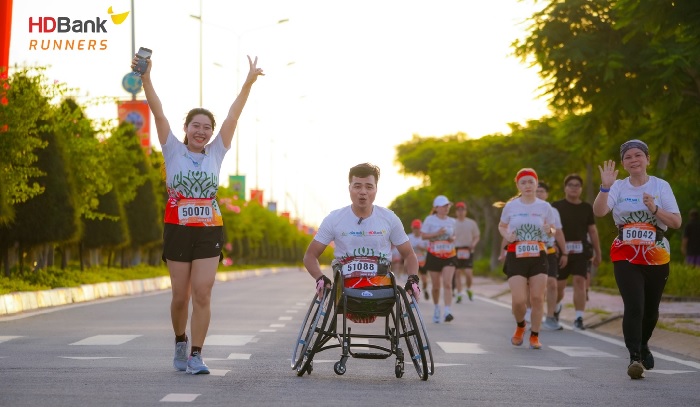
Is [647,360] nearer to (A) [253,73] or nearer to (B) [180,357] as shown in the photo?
(B) [180,357]

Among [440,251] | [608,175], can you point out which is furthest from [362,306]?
[440,251]

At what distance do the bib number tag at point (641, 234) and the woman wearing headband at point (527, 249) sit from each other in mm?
3580

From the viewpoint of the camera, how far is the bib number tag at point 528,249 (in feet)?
52.2

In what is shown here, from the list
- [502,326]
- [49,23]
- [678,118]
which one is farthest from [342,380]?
[49,23]

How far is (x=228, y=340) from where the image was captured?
15.6m

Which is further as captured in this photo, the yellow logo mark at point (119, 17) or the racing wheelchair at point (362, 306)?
the yellow logo mark at point (119, 17)

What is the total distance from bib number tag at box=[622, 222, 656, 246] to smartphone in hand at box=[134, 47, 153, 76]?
162 inches

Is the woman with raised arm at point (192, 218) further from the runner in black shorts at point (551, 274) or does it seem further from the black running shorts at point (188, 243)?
the runner in black shorts at point (551, 274)

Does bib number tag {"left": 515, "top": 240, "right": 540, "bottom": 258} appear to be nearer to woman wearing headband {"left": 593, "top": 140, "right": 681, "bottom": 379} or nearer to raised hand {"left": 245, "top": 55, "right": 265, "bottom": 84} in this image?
woman wearing headband {"left": 593, "top": 140, "right": 681, "bottom": 379}

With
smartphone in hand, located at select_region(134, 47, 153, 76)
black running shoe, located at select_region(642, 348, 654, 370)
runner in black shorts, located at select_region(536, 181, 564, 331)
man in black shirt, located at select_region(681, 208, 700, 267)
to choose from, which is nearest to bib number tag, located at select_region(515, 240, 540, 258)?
runner in black shorts, located at select_region(536, 181, 564, 331)

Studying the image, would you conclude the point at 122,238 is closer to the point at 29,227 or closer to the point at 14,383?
the point at 29,227

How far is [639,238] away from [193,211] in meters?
3.68

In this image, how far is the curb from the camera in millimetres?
22734

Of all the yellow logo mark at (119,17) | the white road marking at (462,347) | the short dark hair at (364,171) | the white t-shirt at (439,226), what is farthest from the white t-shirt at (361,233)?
the yellow logo mark at (119,17)
